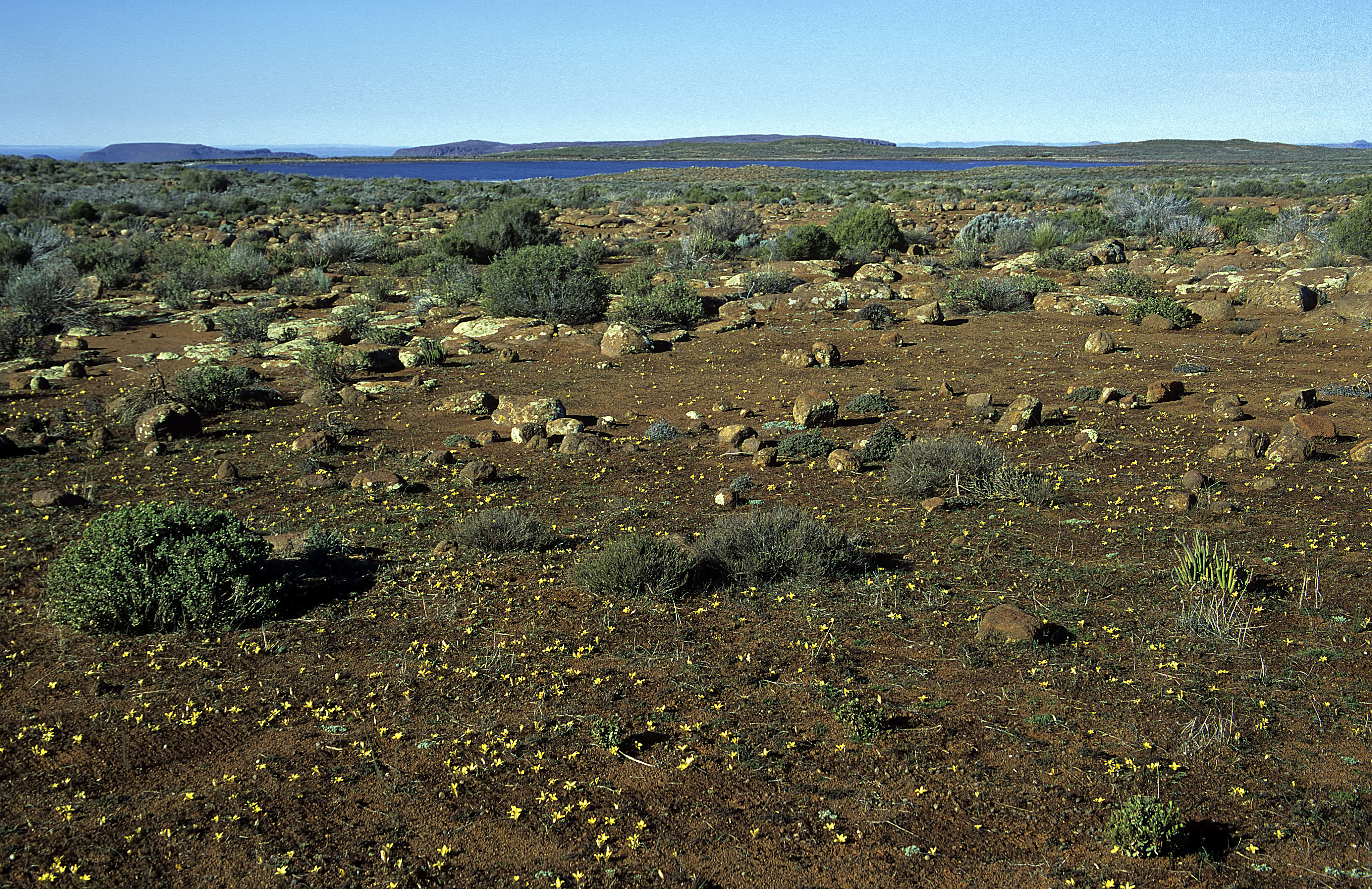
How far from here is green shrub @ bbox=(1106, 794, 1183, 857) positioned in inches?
145

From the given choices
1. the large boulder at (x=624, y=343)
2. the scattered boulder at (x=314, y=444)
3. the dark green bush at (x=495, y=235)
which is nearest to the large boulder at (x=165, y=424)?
the scattered boulder at (x=314, y=444)

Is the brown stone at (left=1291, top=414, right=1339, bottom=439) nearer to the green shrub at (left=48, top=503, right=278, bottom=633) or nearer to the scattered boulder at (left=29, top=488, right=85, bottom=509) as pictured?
the green shrub at (left=48, top=503, right=278, bottom=633)

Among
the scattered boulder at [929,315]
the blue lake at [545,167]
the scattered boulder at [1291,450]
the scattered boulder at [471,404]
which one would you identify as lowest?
the scattered boulder at [471,404]

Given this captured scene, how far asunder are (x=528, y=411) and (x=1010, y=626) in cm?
687

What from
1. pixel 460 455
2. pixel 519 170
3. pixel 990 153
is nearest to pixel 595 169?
pixel 519 170

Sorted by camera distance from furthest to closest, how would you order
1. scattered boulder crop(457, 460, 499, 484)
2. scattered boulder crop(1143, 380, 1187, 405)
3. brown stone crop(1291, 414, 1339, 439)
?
scattered boulder crop(1143, 380, 1187, 405)
brown stone crop(1291, 414, 1339, 439)
scattered boulder crop(457, 460, 499, 484)

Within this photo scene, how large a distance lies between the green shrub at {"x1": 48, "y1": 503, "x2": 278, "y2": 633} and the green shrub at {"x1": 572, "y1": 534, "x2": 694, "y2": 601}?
81.7 inches

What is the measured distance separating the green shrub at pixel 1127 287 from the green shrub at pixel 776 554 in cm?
1451

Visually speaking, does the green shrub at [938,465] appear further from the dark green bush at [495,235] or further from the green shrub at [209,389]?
the dark green bush at [495,235]

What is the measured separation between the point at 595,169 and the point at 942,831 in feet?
434

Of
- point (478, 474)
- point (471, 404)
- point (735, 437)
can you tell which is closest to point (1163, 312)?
point (735, 437)

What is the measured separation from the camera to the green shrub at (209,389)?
11625mm

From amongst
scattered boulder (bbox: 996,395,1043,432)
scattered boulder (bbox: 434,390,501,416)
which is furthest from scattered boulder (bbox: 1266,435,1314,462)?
scattered boulder (bbox: 434,390,501,416)

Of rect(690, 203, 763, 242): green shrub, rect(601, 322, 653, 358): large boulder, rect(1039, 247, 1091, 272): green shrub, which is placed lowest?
rect(601, 322, 653, 358): large boulder
